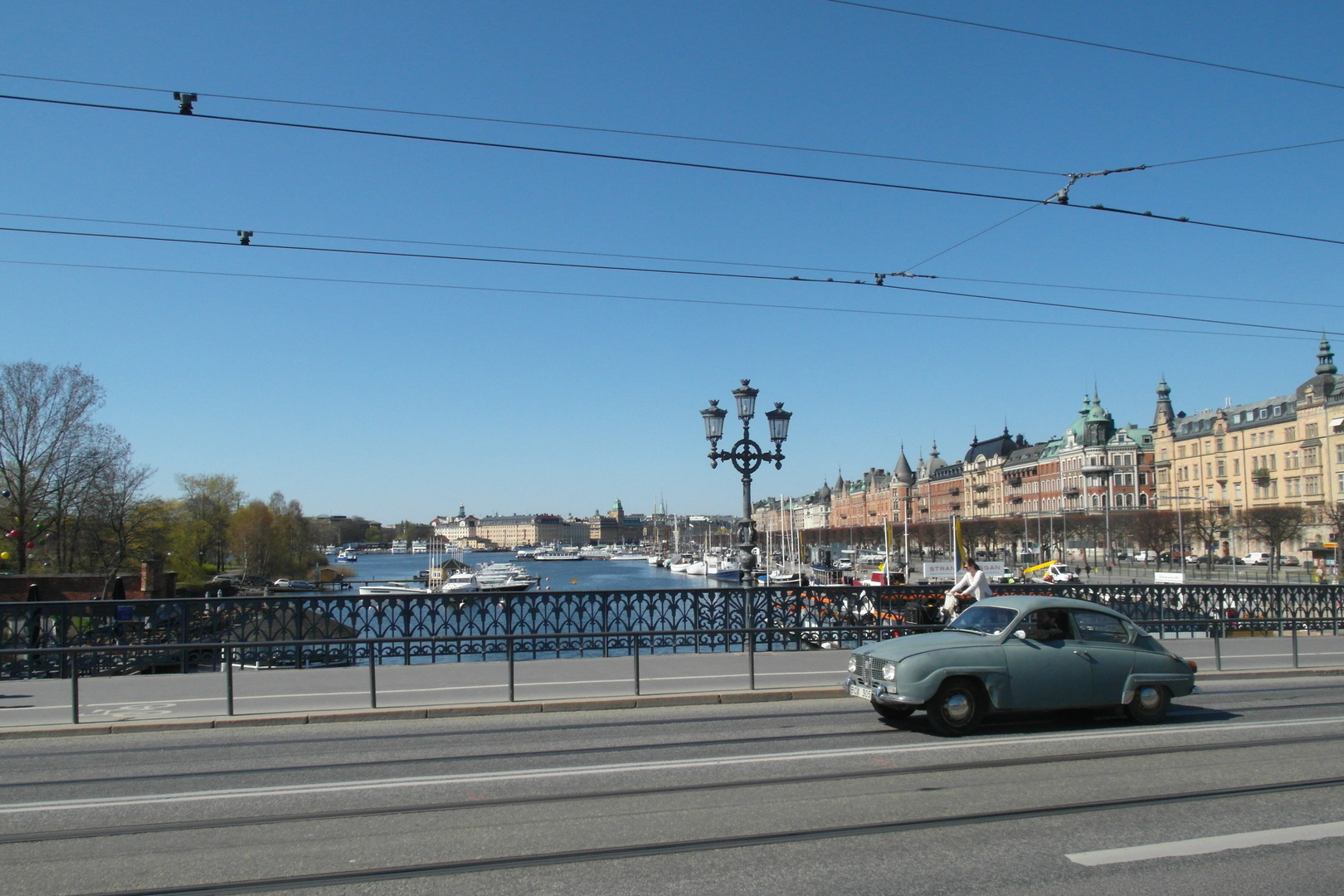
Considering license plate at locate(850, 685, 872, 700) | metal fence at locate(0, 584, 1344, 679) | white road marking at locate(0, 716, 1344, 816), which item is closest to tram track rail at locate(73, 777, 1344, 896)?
white road marking at locate(0, 716, 1344, 816)

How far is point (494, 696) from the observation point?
14.3m

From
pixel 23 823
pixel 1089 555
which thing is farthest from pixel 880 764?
pixel 1089 555

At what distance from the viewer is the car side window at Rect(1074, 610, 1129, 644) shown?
39.6ft

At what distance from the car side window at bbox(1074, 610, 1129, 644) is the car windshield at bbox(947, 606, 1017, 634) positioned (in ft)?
Answer: 3.06

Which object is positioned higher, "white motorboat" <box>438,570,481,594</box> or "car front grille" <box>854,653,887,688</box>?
"car front grille" <box>854,653,887,688</box>

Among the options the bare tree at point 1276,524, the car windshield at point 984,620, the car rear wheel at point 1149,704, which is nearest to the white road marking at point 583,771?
the car rear wheel at point 1149,704

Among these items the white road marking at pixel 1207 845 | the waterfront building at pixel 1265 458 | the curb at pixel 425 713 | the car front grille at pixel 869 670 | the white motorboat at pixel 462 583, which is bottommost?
the white motorboat at pixel 462 583

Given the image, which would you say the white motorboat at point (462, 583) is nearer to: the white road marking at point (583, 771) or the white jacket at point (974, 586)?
the white jacket at point (974, 586)

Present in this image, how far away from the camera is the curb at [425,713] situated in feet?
40.2

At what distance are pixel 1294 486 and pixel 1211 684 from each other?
282ft

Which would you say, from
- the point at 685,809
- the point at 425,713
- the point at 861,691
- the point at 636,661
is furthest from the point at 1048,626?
the point at 425,713

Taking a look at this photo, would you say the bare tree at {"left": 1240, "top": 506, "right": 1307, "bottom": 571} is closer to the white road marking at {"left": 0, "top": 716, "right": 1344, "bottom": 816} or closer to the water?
the water

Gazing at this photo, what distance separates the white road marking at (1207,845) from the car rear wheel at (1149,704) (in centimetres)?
474

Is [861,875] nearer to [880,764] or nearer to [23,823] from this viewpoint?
[880,764]
